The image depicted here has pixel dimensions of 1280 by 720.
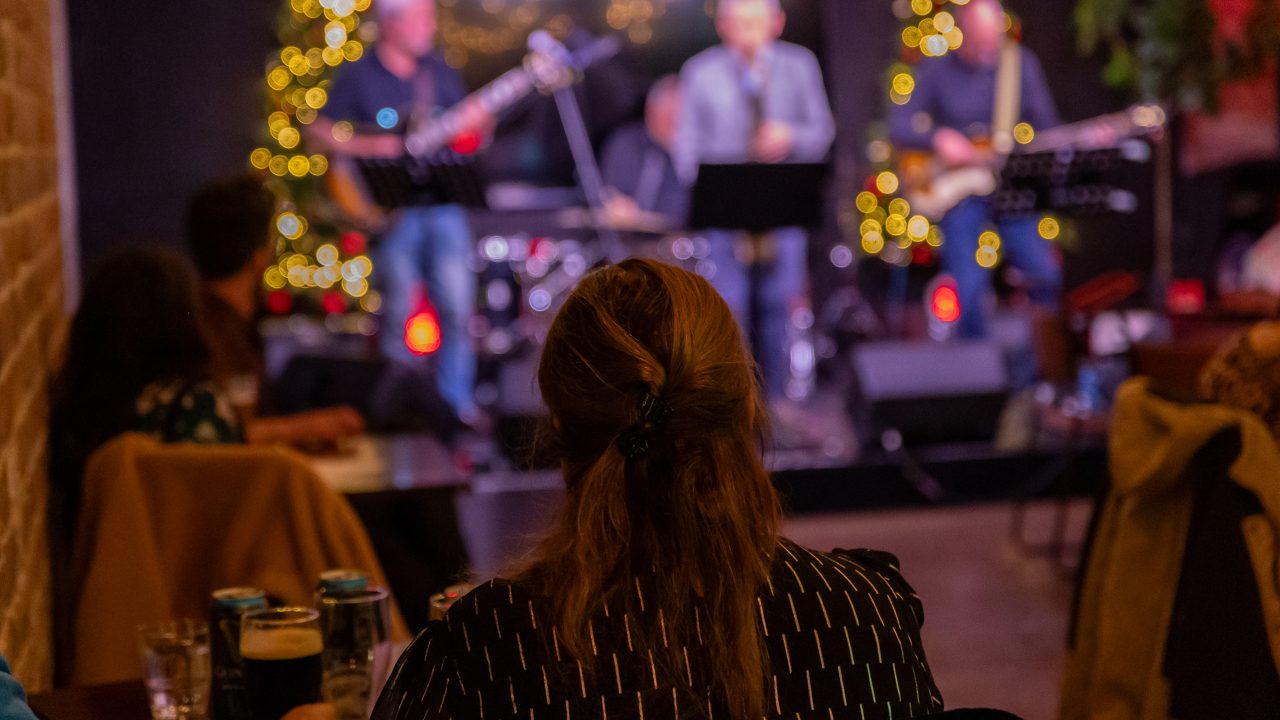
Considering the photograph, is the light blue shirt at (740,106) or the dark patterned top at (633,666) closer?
the dark patterned top at (633,666)

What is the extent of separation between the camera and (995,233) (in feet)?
26.3

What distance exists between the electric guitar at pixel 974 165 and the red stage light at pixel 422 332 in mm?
2930

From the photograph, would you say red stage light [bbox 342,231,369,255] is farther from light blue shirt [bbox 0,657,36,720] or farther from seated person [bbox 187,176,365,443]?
light blue shirt [bbox 0,657,36,720]

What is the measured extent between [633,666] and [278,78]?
613 cm

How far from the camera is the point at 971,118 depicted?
24.6 ft

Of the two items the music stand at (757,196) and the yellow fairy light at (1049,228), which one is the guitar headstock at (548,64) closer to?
the music stand at (757,196)

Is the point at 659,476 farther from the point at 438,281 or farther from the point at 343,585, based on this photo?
the point at 438,281

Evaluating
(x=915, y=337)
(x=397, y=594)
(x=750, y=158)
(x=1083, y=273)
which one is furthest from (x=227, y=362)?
(x=1083, y=273)

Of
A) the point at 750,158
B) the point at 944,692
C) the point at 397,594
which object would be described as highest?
the point at 750,158

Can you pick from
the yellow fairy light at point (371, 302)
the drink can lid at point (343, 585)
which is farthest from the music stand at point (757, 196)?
the drink can lid at point (343, 585)

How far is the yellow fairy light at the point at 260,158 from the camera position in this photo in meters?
6.79

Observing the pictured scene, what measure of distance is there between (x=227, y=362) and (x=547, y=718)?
6.80 feet

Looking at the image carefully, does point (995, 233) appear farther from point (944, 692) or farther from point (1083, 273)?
point (944, 692)

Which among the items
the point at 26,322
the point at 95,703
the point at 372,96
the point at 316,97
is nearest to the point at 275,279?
the point at 316,97
